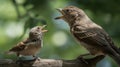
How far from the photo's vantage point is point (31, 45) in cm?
459

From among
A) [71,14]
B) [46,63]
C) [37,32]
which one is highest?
[71,14]

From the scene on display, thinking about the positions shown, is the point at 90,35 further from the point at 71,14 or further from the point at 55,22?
the point at 55,22

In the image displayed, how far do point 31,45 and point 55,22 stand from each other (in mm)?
2538

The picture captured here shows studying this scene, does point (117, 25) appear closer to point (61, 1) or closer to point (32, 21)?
point (61, 1)

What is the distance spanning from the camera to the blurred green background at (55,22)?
643 cm

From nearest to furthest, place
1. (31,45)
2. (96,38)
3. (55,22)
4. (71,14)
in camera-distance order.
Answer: (31,45) → (96,38) → (71,14) → (55,22)

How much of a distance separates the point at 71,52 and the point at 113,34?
0.93 metres

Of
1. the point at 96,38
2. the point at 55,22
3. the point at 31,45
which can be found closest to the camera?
the point at 31,45

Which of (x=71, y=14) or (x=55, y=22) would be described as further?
(x=55, y=22)

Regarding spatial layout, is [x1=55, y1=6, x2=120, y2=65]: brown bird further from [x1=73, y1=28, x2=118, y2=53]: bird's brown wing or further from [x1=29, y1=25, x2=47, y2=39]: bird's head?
[x1=29, y1=25, x2=47, y2=39]: bird's head

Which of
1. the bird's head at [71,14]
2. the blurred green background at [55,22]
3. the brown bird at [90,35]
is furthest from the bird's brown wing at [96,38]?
the blurred green background at [55,22]

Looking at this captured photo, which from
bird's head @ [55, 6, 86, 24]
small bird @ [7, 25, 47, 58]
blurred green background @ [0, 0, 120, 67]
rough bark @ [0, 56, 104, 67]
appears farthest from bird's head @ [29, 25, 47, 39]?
blurred green background @ [0, 0, 120, 67]

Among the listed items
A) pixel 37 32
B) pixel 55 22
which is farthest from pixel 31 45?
pixel 55 22

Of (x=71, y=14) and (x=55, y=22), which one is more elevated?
(x=71, y=14)
